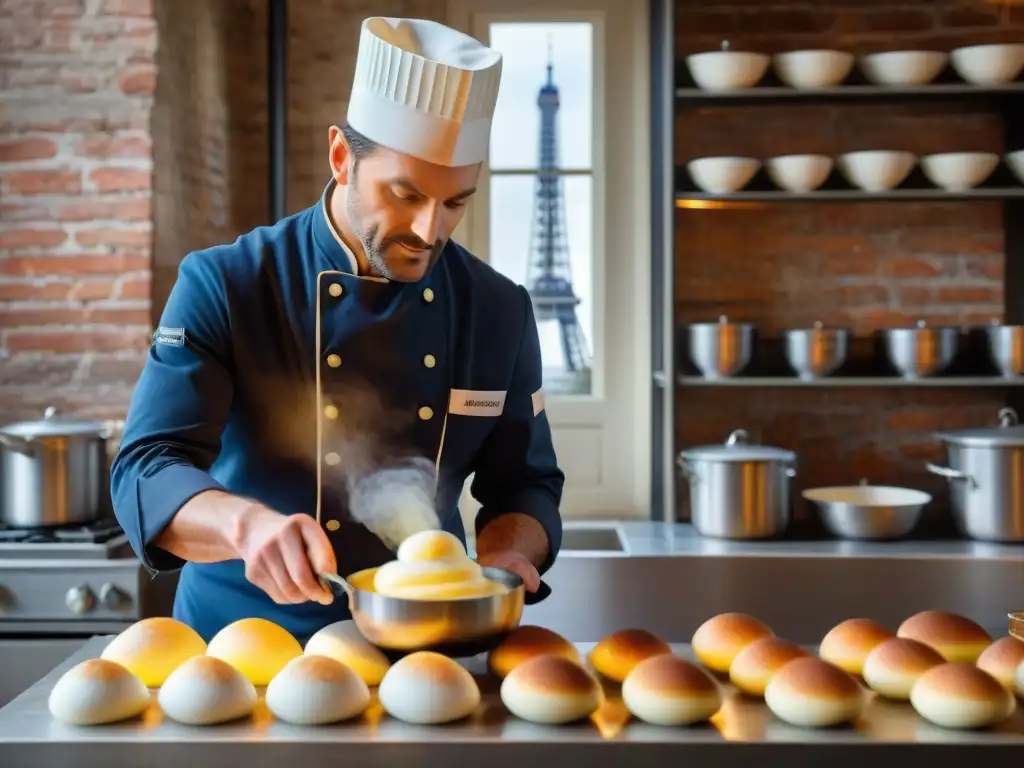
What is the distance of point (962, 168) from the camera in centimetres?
350

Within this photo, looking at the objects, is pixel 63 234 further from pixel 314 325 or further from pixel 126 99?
pixel 314 325

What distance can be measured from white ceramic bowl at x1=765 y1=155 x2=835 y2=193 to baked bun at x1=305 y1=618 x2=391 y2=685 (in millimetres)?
2534

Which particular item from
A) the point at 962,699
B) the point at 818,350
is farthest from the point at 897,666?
the point at 818,350

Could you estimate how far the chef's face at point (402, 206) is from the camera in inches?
64.2

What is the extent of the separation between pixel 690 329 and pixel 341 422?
6.49ft

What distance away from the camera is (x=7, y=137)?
3268mm

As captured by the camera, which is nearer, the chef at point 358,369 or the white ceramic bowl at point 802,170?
the chef at point 358,369

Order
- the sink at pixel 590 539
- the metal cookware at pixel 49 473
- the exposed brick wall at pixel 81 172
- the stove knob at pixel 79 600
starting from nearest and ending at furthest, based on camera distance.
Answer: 1. the stove knob at pixel 79 600
2. the metal cookware at pixel 49 473
3. the exposed brick wall at pixel 81 172
4. the sink at pixel 590 539

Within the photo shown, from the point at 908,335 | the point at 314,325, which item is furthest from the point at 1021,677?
the point at 908,335

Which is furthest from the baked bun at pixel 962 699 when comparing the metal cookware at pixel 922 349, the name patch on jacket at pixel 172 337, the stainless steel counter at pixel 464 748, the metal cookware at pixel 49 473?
the metal cookware at pixel 922 349

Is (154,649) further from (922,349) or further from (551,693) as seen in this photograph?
(922,349)

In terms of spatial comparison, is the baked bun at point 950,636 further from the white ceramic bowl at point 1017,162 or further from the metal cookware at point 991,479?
the white ceramic bowl at point 1017,162

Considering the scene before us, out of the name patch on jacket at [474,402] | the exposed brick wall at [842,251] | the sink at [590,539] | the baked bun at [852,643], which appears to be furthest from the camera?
the exposed brick wall at [842,251]

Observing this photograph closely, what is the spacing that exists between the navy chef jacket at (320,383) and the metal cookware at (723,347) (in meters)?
1.68
